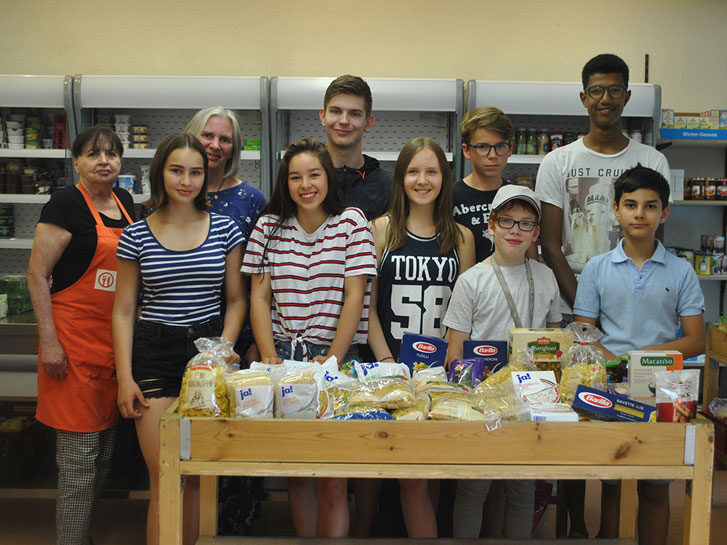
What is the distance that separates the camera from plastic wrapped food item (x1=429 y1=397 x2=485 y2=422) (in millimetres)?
1545

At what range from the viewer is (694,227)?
18.5 feet

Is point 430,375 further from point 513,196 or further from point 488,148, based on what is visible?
point 488,148

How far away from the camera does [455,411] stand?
1.56 meters

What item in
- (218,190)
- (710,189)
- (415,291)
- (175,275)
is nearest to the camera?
(175,275)

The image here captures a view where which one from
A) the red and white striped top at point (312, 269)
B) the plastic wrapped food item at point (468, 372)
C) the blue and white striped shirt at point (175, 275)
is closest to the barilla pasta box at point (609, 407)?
the plastic wrapped food item at point (468, 372)

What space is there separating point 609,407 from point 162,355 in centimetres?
136

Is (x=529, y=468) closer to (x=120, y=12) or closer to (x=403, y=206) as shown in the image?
(x=403, y=206)

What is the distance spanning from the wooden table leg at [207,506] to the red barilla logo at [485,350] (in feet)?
2.95

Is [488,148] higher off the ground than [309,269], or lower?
higher

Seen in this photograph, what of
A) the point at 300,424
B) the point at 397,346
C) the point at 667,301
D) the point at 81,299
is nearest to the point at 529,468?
the point at 300,424

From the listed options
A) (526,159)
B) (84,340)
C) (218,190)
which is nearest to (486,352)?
(218,190)

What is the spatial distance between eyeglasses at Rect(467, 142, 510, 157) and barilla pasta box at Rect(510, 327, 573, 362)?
90 cm

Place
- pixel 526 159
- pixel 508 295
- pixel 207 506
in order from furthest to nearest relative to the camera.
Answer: pixel 526 159 → pixel 508 295 → pixel 207 506

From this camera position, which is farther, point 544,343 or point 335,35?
point 335,35
